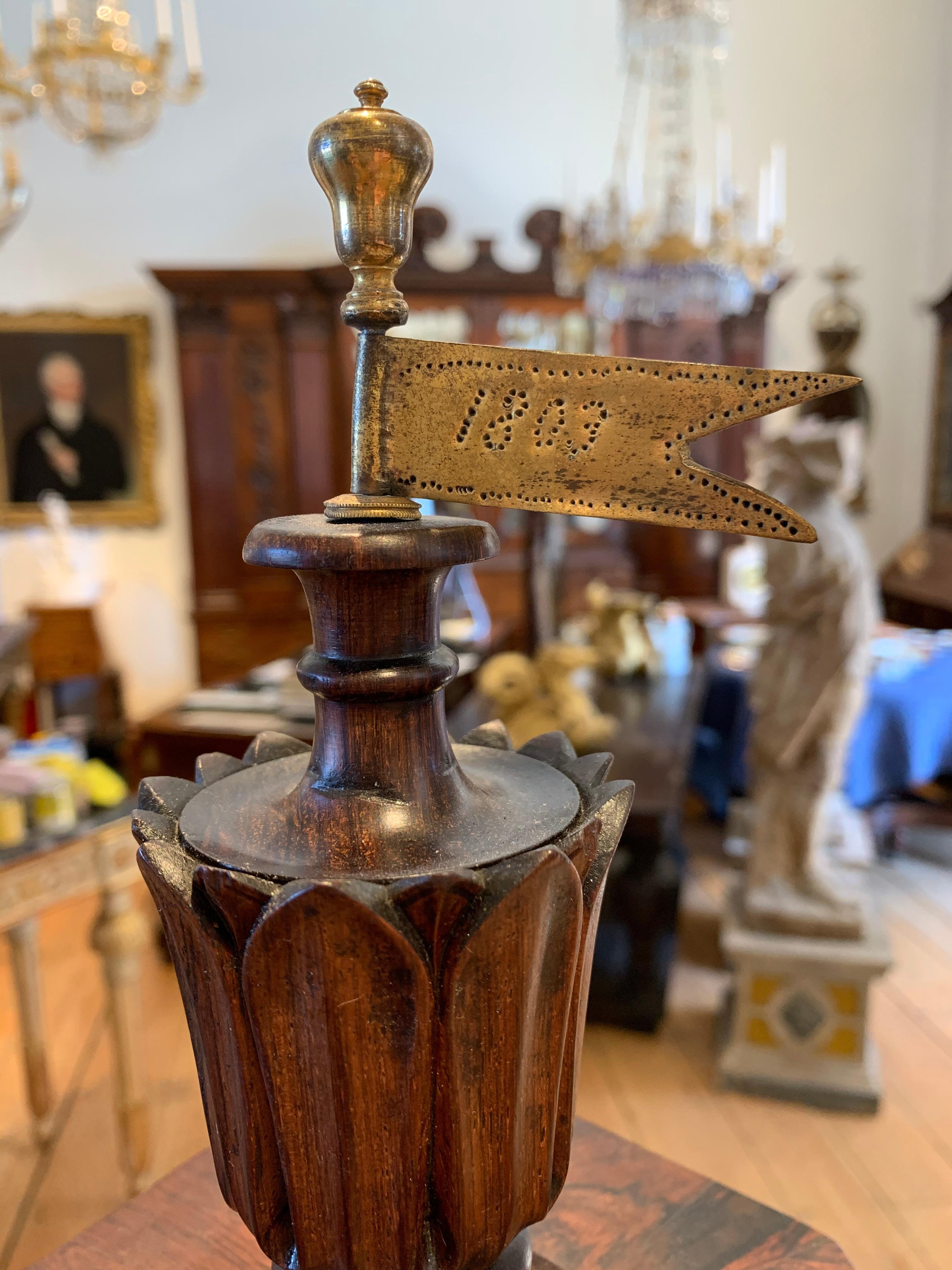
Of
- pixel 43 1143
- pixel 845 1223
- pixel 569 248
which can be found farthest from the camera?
pixel 569 248

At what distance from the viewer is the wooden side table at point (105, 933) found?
174 cm

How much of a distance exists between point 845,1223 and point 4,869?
1.83 meters

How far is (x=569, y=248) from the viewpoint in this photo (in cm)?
354

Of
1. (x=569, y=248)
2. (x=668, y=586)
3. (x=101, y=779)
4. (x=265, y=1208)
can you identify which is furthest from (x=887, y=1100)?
(x=668, y=586)

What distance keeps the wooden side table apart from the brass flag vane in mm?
1465

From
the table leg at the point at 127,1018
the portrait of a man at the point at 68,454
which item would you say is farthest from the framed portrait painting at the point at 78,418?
the table leg at the point at 127,1018

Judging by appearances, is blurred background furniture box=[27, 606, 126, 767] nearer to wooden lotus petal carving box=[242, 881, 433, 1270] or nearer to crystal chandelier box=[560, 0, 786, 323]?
crystal chandelier box=[560, 0, 786, 323]

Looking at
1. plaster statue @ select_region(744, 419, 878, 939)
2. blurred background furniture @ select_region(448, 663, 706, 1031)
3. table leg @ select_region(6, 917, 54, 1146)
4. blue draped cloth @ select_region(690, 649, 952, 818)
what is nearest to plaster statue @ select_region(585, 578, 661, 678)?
blue draped cloth @ select_region(690, 649, 952, 818)

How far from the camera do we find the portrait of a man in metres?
5.29

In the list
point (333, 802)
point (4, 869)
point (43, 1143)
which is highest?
point (333, 802)

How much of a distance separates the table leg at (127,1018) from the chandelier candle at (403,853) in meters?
1.47

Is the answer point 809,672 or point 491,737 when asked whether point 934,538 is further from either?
point 491,737

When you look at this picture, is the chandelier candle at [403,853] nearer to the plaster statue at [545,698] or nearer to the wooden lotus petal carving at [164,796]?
the wooden lotus petal carving at [164,796]

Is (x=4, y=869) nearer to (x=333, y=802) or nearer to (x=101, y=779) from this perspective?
(x=101, y=779)
